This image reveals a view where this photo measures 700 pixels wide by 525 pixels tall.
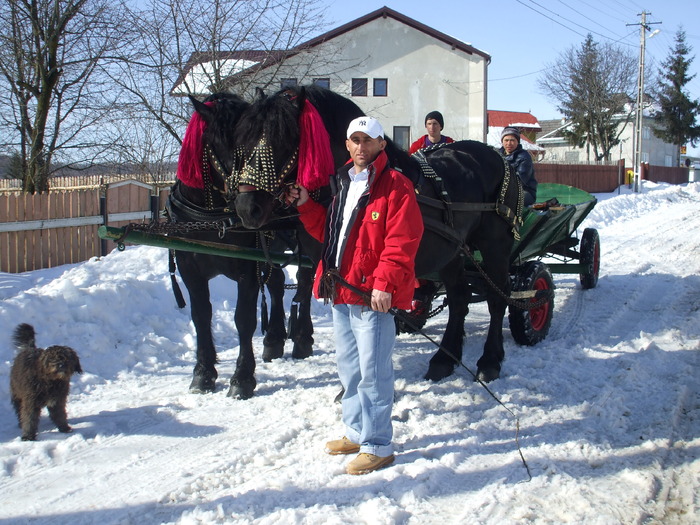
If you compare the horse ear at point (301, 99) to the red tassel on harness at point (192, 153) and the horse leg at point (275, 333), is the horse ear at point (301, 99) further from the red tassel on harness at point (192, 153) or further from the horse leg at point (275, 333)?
the horse leg at point (275, 333)

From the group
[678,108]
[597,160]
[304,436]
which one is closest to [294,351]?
[304,436]

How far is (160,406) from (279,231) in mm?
1481

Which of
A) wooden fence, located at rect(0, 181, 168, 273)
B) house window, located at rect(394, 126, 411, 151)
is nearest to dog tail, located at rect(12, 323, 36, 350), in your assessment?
wooden fence, located at rect(0, 181, 168, 273)

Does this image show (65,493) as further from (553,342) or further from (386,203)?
(553,342)

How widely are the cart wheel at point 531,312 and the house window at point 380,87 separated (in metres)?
24.2

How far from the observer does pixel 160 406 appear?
4.29m

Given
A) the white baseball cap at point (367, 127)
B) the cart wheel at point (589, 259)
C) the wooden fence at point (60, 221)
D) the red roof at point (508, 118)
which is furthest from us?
the red roof at point (508, 118)

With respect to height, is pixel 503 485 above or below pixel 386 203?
below

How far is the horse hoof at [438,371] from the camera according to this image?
189 inches

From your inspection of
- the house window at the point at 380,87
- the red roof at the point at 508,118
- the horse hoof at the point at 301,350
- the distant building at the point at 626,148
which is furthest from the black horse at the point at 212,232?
the red roof at the point at 508,118

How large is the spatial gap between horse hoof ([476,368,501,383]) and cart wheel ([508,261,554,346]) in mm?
859

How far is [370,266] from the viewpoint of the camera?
127 inches

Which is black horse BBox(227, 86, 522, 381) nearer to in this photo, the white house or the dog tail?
the dog tail

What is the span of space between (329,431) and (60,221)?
7.05 meters
